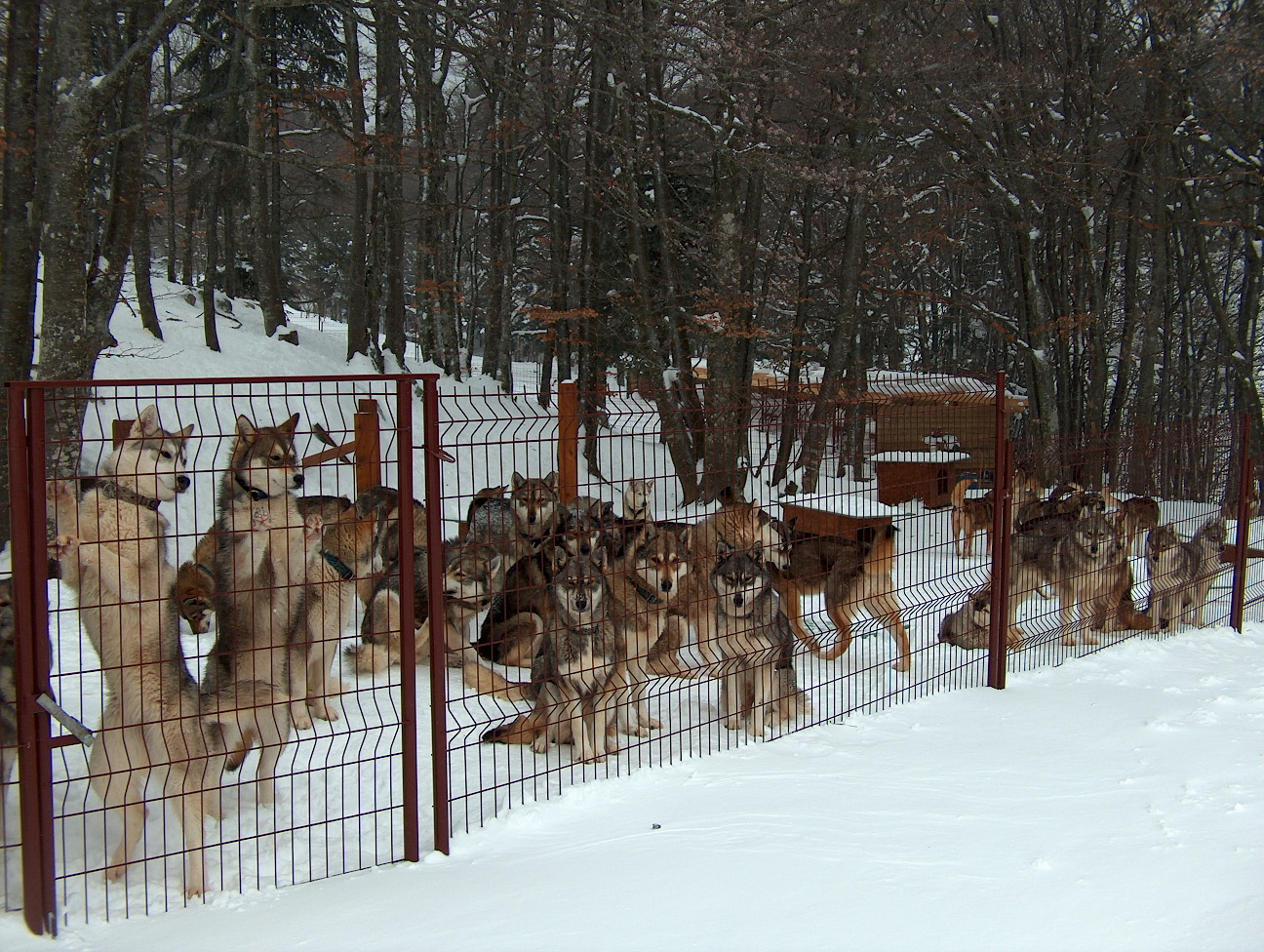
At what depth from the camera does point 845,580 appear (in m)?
7.98

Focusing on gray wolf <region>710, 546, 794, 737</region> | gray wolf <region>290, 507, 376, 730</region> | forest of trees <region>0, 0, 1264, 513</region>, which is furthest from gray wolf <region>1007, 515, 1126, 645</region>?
gray wolf <region>290, 507, 376, 730</region>

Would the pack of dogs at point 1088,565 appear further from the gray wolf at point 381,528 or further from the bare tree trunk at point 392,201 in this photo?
the bare tree trunk at point 392,201

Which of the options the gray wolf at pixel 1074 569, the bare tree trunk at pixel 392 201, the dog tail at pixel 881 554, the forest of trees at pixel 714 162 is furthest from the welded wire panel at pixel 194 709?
the bare tree trunk at pixel 392 201

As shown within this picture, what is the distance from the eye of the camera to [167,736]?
180 inches

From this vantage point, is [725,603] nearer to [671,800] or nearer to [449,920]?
[671,800]

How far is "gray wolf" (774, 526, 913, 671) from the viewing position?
7602mm

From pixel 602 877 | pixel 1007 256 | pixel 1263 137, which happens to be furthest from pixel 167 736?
pixel 1007 256

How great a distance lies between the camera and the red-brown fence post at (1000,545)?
282 inches

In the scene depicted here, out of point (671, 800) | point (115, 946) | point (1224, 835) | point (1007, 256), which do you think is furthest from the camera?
point (1007, 256)

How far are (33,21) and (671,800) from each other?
945 centimetres

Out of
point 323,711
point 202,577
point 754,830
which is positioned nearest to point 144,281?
point 202,577

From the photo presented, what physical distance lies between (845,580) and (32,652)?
230 inches

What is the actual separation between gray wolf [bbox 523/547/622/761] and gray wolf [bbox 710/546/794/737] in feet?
2.59

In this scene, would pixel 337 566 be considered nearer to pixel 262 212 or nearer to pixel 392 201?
pixel 392 201
